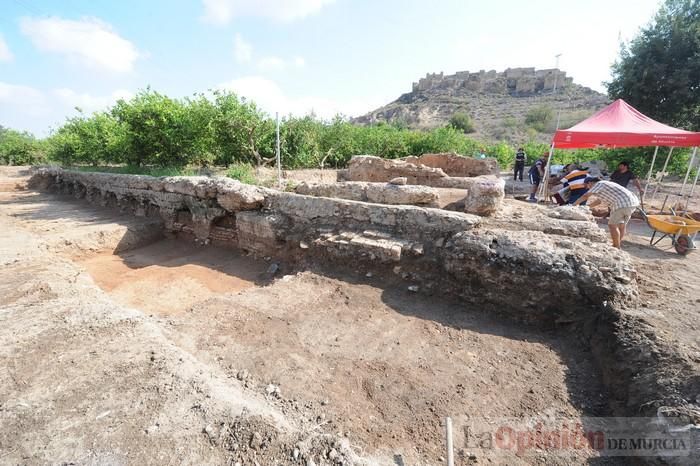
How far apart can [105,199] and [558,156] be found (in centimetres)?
2286

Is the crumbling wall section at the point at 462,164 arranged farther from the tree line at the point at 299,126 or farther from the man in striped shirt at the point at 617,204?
the man in striped shirt at the point at 617,204

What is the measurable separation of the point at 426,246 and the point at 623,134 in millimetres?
6067

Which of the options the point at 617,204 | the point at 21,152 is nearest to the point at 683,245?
the point at 617,204

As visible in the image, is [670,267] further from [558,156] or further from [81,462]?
[558,156]

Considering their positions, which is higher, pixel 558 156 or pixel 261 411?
pixel 558 156

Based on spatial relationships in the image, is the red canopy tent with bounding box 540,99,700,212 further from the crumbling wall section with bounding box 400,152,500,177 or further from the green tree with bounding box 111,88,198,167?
the green tree with bounding box 111,88,198,167

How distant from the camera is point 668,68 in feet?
35.6

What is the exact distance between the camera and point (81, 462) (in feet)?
5.48

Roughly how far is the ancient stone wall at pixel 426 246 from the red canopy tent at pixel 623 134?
3.74 metres

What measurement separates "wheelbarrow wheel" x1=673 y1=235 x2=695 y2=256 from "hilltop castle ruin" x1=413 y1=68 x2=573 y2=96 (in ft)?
167

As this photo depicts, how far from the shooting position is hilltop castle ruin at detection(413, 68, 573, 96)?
48.8 m

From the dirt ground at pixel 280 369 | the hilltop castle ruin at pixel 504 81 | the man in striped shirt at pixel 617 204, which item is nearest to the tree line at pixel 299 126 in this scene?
the dirt ground at pixel 280 369

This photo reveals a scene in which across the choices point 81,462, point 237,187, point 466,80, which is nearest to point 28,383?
point 81,462

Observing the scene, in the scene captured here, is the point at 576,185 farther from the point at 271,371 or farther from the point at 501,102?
the point at 501,102
